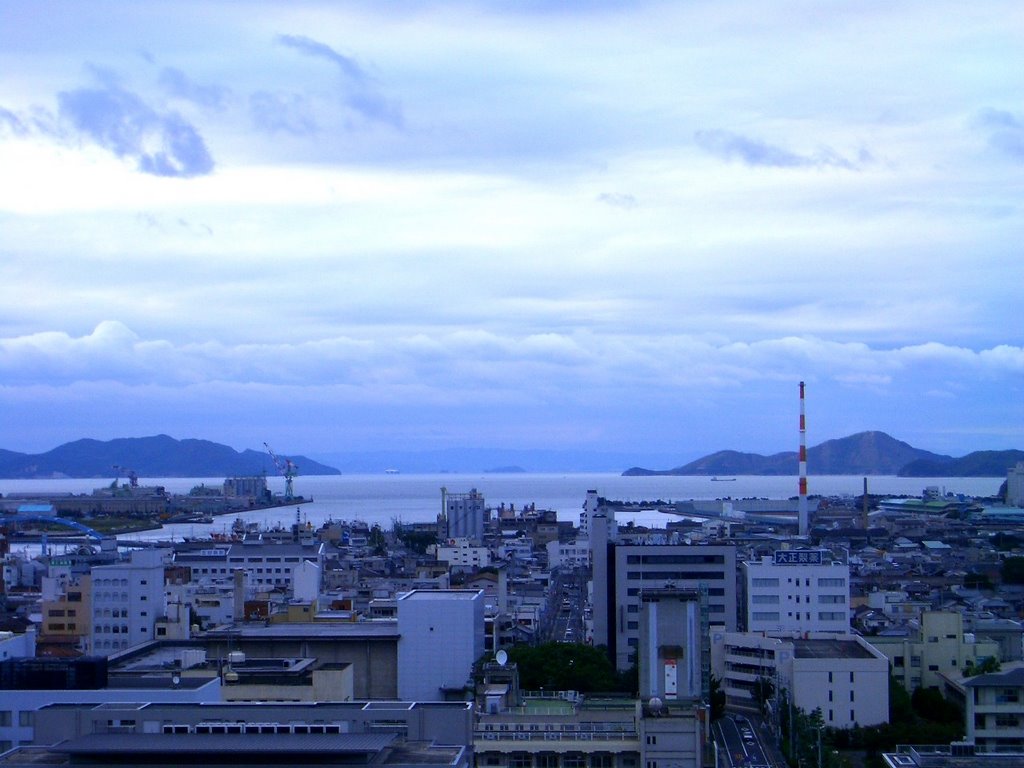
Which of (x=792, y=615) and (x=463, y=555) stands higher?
(x=792, y=615)

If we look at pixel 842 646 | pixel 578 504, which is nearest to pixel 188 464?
pixel 578 504

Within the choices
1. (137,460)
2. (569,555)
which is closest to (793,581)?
(569,555)

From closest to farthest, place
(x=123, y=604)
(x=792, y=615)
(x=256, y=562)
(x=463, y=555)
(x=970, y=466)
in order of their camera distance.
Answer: (x=123, y=604), (x=792, y=615), (x=256, y=562), (x=463, y=555), (x=970, y=466)

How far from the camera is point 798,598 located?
1894 centimetres

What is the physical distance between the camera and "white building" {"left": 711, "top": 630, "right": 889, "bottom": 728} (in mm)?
14414

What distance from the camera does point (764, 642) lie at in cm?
1605

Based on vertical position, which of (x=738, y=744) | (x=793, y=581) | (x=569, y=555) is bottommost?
(x=738, y=744)

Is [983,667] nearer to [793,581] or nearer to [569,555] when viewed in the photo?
[793,581]

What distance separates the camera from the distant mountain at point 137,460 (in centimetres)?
17138

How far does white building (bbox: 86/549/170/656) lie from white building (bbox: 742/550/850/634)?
8.22 m

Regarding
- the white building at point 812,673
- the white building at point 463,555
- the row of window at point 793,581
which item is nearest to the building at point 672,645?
the white building at point 812,673

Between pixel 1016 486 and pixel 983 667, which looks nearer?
pixel 983 667

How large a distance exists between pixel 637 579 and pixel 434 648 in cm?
525

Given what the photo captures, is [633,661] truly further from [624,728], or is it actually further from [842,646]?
[624,728]
